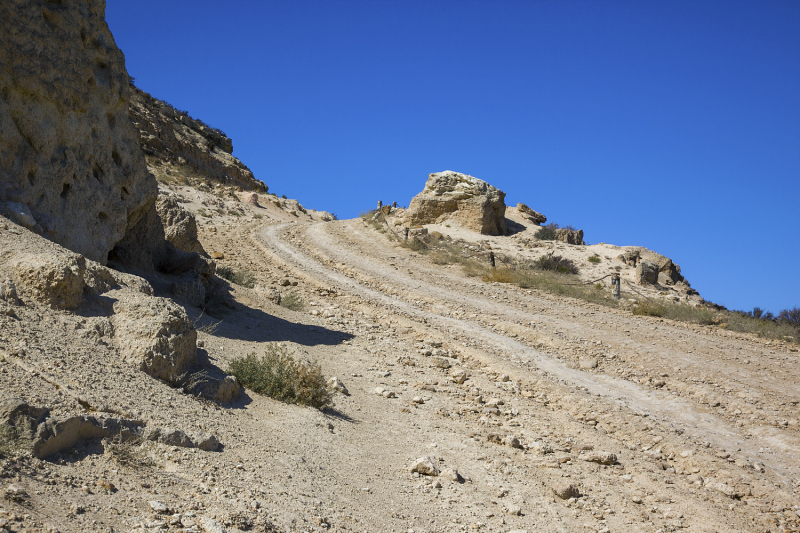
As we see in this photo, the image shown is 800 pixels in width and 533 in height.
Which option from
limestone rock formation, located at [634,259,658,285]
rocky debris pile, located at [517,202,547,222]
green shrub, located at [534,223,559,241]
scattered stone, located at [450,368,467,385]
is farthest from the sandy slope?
rocky debris pile, located at [517,202,547,222]

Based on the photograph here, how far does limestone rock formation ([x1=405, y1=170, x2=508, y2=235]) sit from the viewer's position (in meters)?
28.4

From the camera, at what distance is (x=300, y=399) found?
20.8ft

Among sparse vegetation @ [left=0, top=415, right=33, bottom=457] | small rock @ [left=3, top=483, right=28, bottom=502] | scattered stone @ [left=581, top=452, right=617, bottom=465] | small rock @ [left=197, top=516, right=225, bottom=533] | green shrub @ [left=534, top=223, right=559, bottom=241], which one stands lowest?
small rock @ [left=197, top=516, right=225, bottom=533]

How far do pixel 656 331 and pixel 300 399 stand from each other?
9.27 metres

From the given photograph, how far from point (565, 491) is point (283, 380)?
3.10m

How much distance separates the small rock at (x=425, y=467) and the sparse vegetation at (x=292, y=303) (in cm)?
748

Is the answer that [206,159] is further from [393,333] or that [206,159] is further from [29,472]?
[29,472]

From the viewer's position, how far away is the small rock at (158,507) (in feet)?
10.7

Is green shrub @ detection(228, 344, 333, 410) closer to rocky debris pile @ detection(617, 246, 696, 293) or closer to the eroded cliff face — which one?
the eroded cliff face

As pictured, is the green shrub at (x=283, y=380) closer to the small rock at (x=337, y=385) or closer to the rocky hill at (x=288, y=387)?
the rocky hill at (x=288, y=387)

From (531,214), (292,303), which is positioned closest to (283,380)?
(292,303)

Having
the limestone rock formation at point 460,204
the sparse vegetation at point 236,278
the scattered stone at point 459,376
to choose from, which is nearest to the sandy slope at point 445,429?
the scattered stone at point 459,376

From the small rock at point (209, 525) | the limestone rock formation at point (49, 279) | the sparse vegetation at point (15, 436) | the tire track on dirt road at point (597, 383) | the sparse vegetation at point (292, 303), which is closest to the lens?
the sparse vegetation at point (15, 436)

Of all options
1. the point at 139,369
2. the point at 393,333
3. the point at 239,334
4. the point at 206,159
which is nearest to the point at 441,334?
the point at 393,333
